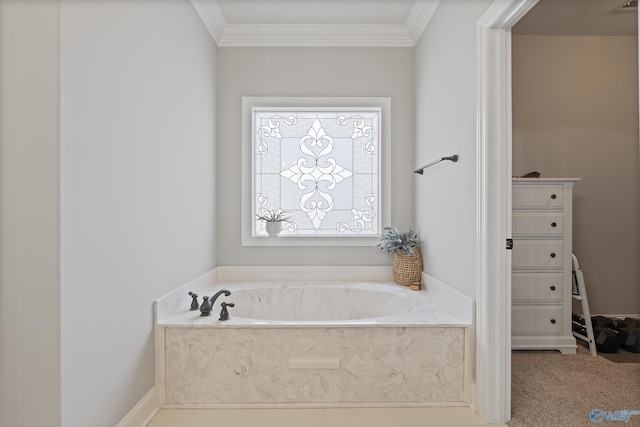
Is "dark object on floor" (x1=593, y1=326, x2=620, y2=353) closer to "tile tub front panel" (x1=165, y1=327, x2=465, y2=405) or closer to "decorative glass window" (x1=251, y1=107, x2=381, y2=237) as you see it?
"tile tub front panel" (x1=165, y1=327, x2=465, y2=405)

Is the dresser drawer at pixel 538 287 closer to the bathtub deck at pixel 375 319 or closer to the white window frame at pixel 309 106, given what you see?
the bathtub deck at pixel 375 319

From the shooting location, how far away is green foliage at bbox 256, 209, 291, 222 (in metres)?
2.91

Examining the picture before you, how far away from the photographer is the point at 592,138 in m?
3.18

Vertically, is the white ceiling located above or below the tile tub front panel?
above

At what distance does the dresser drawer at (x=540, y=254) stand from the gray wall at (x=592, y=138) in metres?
0.86

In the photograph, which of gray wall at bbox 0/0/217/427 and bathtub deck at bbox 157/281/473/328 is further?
bathtub deck at bbox 157/281/473/328

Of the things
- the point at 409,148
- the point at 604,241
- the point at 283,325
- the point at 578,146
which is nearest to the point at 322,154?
the point at 409,148

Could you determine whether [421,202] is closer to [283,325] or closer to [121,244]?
[283,325]

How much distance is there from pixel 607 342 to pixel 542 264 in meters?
0.73

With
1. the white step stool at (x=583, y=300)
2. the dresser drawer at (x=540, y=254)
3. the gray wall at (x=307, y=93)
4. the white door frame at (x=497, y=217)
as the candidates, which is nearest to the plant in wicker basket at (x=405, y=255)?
the gray wall at (x=307, y=93)

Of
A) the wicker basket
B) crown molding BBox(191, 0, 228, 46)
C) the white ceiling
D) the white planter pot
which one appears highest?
the white ceiling

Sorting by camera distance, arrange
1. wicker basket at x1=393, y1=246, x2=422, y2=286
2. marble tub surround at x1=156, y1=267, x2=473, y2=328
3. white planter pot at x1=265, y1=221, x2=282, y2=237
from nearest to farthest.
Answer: marble tub surround at x1=156, y1=267, x2=473, y2=328 < wicker basket at x1=393, y1=246, x2=422, y2=286 < white planter pot at x1=265, y1=221, x2=282, y2=237

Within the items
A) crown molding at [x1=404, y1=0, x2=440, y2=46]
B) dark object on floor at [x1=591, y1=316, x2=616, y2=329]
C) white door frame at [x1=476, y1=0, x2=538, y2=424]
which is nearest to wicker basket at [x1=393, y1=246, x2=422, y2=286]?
white door frame at [x1=476, y1=0, x2=538, y2=424]

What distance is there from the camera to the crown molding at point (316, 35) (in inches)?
111
